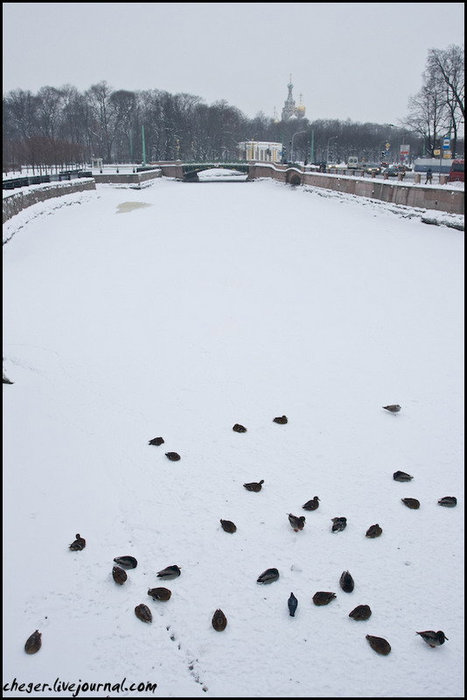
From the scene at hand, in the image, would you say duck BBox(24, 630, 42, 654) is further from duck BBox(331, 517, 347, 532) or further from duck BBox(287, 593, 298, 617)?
duck BBox(331, 517, 347, 532)

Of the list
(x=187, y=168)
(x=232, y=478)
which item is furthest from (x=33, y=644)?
(x=187, y=168)

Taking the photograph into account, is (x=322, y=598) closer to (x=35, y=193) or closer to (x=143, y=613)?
(x=143, y=613)

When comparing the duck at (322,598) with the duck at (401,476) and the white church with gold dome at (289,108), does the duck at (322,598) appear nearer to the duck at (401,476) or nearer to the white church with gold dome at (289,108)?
the duck at (401,476)

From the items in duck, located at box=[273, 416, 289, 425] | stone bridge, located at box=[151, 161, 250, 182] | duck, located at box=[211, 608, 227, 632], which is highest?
stone bridge, located at box=[151, 161, 250, 182]

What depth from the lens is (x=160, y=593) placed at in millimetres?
5379

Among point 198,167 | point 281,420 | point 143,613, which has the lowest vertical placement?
point 143,613

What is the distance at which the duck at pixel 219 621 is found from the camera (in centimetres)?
508

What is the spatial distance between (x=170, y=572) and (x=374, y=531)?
2.51m

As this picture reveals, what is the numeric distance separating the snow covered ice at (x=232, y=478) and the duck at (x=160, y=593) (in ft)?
0.23

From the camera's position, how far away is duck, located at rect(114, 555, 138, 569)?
5773 millimetres

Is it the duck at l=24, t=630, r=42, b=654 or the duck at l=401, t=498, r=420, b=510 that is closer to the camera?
the duck at l=24, t=630, r=42, b=654

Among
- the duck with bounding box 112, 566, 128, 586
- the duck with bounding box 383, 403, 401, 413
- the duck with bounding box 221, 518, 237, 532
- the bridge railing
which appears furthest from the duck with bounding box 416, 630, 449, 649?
the bridge railing

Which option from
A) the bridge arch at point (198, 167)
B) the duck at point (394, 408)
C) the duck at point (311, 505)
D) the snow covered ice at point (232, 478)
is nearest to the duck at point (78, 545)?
the snow covered ice at point (232, 478)

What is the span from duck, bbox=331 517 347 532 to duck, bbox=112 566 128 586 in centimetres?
255
